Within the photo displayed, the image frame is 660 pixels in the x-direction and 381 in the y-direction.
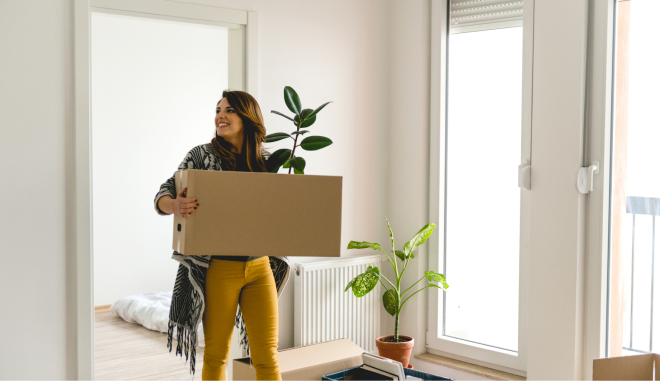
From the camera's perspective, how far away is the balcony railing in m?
2.28

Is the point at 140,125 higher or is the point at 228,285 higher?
the point at 140,125

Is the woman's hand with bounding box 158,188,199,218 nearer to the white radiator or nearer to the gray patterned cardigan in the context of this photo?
the gray patterned cardigan

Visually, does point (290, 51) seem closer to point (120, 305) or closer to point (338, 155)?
point (338, 155)

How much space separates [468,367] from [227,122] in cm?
182

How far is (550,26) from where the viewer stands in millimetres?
2424

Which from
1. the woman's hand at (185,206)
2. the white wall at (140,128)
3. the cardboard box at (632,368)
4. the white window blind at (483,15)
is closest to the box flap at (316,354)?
the woman's hand at (185,206)

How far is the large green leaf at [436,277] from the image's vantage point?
2.85 metres

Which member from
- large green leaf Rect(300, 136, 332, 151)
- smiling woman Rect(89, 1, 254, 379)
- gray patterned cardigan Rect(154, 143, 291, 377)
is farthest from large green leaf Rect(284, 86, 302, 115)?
smiling woman Rect(89, 1, 254, 379)

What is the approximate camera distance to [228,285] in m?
1.88

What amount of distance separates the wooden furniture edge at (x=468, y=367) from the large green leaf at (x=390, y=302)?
342mm

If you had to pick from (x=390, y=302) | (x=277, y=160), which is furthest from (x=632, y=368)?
(x=390, y=302)

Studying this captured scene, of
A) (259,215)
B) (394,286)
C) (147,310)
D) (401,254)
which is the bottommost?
(147,310)

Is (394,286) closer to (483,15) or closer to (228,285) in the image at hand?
(228,285)

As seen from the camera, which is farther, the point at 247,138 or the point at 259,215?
the point at 247,138
